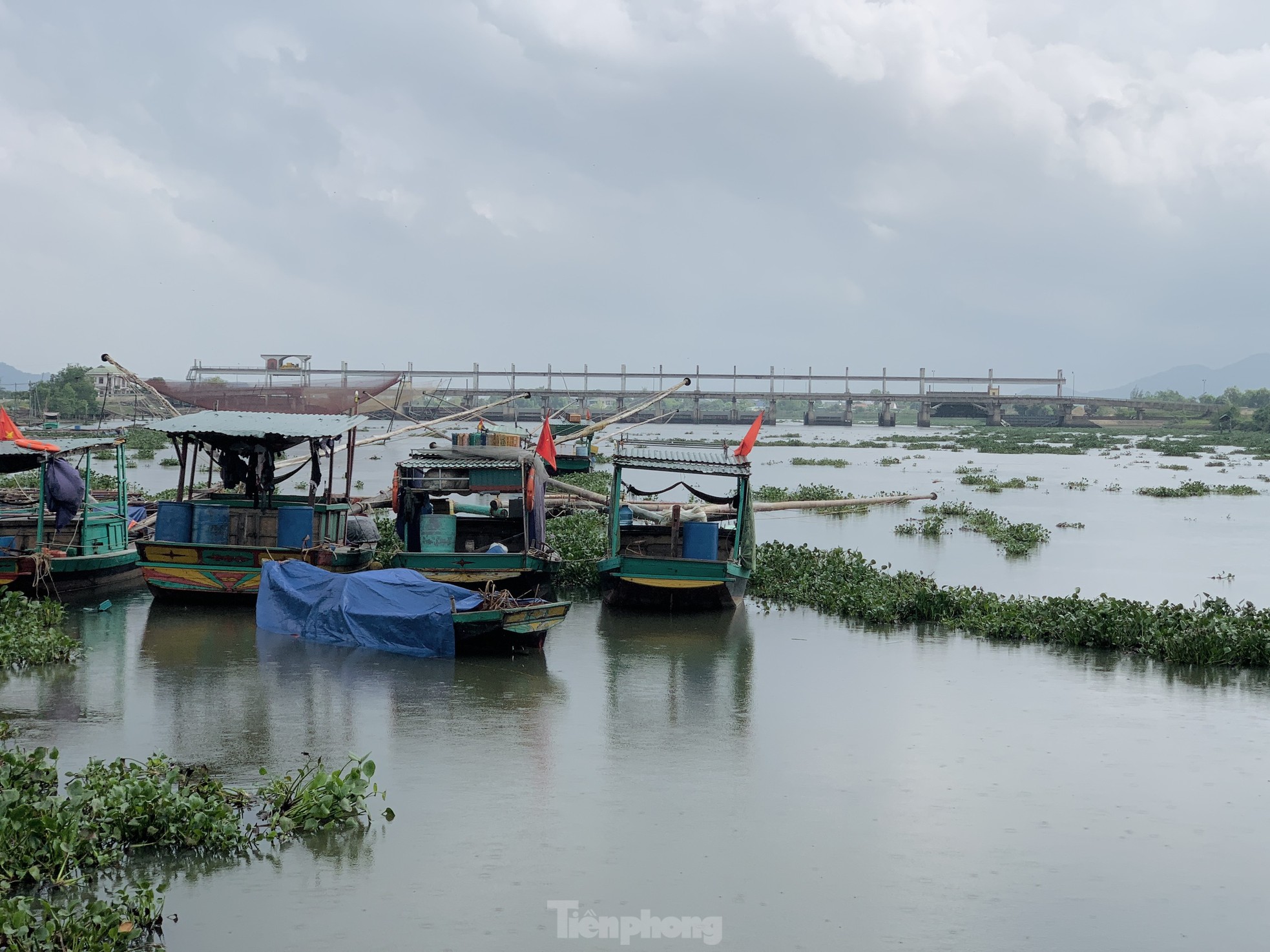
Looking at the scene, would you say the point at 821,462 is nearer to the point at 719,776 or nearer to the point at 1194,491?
the point at 1194,491

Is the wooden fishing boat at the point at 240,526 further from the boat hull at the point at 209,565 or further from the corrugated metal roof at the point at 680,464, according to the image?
the corrugated metal roof at the point at 680,464

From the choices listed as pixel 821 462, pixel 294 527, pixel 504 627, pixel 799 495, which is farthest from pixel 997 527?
pixel 821 462

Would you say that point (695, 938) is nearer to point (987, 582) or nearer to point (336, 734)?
point (336, 734)

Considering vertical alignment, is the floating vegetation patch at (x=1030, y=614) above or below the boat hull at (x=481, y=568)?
below

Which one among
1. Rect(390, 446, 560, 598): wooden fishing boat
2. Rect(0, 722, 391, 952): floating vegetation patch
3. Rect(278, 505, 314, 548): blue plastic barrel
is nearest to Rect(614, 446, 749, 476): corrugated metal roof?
Rect(390, 446, 560, 598): wooden fishing boat

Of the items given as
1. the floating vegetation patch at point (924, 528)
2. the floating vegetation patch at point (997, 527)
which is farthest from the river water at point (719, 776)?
the floating vegetation patch at point (924, 528)

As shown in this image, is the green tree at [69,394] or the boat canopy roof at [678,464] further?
the green tree at [69,394]

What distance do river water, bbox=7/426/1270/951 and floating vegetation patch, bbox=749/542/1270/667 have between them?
15.3 inches

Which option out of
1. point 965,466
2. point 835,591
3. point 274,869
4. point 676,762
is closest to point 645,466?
point 835,591

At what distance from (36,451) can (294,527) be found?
3431 millimetres

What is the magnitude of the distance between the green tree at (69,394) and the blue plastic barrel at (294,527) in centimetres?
6717

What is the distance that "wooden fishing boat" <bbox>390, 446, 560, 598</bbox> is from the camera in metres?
17.0

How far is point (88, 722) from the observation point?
11.2 meters

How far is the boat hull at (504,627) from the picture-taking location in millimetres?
13820
